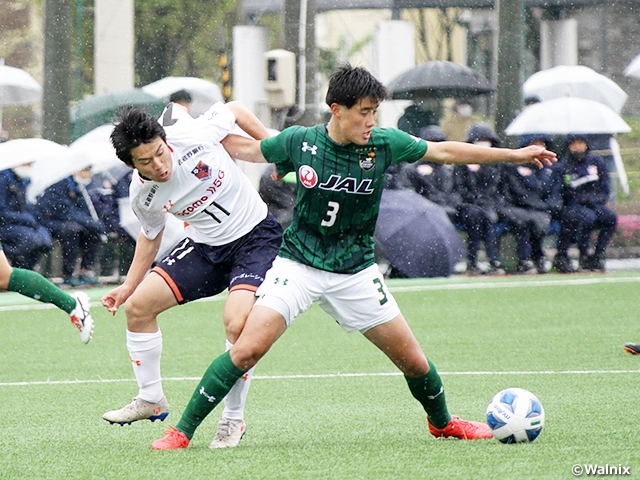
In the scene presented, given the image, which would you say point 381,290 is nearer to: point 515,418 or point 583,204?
point 515,418

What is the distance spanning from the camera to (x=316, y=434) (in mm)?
Result: 6270

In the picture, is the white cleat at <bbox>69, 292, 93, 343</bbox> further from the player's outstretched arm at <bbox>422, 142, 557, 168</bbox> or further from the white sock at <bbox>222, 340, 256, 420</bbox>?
the player's outstretched arm at <bbox>422, 142, 557, 168</bbox>

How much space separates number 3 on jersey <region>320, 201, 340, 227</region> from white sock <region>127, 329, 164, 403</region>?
4.21 ft

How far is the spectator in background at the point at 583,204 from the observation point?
54.2ft

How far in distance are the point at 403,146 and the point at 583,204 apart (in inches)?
449

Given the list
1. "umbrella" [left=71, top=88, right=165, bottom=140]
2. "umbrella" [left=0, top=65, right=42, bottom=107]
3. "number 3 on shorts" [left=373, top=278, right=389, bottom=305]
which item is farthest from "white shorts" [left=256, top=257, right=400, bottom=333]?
"umbrella" [left=0, top=65, right=42, bottom=107]

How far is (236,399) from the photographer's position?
613cm

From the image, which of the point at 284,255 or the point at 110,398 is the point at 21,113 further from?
the point at 284,255

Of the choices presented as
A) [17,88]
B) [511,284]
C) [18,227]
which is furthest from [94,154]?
[511,284]

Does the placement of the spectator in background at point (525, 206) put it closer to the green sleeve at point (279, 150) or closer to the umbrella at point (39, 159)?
the umbrella at point (39, 159)

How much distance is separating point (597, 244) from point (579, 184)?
88 centimetres

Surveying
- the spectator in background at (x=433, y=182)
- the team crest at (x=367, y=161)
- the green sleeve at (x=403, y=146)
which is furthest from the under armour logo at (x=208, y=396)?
the spectator in background at (x=433, y=182)

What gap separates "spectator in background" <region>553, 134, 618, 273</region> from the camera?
650 inches

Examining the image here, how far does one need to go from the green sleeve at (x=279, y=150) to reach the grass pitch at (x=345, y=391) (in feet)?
4.60
